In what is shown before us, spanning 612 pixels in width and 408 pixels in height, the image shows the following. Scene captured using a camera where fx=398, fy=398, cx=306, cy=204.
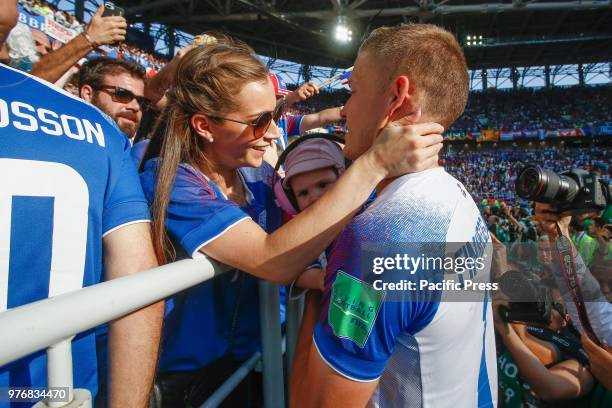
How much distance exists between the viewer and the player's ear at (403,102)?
1104mm

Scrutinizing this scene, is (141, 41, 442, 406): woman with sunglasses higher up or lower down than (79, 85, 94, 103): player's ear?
lower down

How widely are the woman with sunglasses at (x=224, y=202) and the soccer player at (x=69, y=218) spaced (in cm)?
12

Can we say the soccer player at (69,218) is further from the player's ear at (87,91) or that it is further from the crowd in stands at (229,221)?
the player's ear at (87,91)

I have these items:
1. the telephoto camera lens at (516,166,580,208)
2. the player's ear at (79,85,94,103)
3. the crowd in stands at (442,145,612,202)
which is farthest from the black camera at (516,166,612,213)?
the crowd in stands at (442,145,612,202)

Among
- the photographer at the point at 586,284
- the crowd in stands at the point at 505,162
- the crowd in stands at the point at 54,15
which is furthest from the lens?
the crowd in stands at the point at 505,162

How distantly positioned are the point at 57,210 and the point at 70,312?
0.35m

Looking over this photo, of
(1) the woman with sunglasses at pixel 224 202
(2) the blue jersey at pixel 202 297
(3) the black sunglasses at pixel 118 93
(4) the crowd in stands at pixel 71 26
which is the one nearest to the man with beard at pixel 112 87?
(3) the black sunglasses at pixel 118 93

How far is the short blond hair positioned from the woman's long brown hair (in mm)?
429

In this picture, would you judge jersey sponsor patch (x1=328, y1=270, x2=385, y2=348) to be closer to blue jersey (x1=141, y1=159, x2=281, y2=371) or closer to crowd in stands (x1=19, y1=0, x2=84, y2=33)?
blue jersey (x1=141, y1=159, x2=281, y2=371)

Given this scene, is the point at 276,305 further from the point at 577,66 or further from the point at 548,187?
the point at 577,66

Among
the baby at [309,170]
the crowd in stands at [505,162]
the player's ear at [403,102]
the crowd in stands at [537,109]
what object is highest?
the crowd in stands at [537,109]

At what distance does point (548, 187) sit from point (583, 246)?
12.5ft

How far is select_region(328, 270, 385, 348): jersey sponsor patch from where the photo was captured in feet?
2.79

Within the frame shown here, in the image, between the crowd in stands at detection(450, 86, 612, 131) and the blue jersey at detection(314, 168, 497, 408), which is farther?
the crowd in stands at detection(450, 86, 612, 131)
